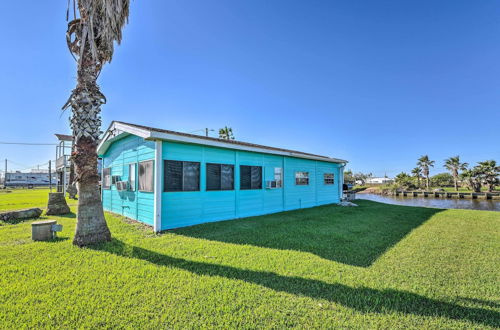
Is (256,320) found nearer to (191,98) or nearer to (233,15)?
(233,15)

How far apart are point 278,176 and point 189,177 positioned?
14.3ft

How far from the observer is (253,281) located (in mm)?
2980

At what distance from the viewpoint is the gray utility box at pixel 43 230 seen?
5000 mm

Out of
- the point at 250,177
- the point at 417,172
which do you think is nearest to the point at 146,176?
the point at 250,177

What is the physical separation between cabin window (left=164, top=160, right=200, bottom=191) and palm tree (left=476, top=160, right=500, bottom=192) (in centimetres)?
4392

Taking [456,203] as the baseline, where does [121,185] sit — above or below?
above

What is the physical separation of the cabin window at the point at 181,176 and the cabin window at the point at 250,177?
6.20ft

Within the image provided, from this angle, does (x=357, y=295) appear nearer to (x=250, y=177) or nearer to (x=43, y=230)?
(x=250, y=177)

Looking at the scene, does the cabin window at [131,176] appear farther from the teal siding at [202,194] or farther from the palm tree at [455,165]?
the palm tree at [455,165]

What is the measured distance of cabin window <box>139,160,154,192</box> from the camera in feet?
20.7

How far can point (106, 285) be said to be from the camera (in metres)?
2.90

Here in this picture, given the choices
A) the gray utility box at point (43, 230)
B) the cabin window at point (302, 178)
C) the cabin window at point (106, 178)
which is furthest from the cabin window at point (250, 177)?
the cabin window at point (106, 178)

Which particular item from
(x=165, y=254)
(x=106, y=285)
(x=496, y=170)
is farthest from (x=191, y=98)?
(x=496, y=170)

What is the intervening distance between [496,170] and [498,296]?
43223 millimetres
